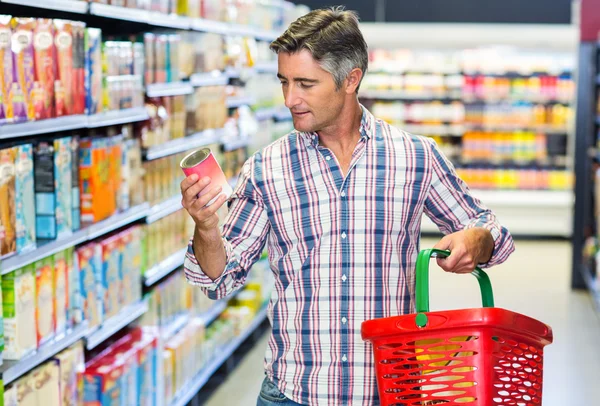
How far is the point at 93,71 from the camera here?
3.52 metres

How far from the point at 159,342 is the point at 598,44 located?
18.3ft

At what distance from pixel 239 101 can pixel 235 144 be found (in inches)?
16.4

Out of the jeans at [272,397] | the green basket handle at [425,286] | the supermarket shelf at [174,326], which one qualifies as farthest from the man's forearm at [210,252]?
the supermarket shelf at [174,326]

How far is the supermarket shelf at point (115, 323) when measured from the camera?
3615 millimetres

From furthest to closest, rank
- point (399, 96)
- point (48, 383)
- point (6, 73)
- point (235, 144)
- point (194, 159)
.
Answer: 1. point (399, 96)
2. point (235, 144)
3. point (48, 383)
4. point (6, 73)
5. point (194, 159)

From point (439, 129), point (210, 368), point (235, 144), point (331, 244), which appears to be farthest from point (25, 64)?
point (439, 129)

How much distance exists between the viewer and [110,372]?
3.79 metres

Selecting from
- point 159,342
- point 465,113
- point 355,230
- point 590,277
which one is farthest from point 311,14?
point 465,113

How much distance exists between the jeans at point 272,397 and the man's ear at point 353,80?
2.52ft

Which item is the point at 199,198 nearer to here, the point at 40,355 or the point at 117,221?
the point at 40,355

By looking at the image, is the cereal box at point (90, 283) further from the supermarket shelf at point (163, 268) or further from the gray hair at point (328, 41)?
the gray hair at point (328, 41)

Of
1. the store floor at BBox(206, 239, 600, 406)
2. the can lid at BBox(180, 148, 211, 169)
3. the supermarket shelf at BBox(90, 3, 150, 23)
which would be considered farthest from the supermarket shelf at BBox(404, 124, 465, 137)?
the can lid at BBox(180, 148, 211, 169)

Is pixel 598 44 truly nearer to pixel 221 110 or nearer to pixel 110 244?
pixel 221 110

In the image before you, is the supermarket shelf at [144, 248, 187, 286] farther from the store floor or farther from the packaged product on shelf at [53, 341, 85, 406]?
the store floor
